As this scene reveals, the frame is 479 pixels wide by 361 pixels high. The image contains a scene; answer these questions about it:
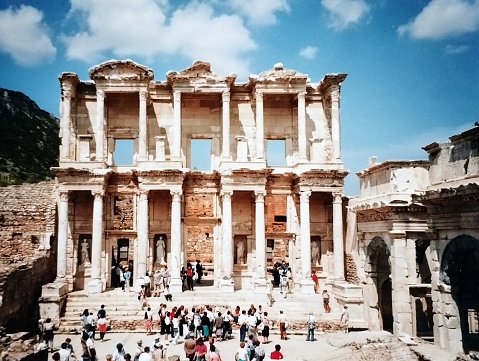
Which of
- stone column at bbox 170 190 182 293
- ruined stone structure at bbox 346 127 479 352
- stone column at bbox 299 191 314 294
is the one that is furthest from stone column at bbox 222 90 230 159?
ruined stone structure at bbox 346 127 479 352

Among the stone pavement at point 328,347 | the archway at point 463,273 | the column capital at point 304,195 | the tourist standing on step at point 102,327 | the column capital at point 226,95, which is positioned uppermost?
the column capital at point 226,95

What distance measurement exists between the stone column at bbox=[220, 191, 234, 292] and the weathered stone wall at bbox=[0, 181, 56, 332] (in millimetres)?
7987

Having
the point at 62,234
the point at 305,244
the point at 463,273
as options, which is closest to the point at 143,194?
the point at 62,234

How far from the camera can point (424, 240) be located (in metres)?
17.5

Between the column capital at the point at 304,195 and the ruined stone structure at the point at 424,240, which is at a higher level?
the column capital at the point at 304,195

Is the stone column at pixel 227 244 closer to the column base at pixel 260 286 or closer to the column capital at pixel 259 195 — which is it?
the column base at pixel 260 286

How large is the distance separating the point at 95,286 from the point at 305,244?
9.64m

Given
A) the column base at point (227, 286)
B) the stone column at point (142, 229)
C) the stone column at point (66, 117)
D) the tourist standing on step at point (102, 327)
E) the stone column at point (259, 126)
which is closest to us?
the tourist standing on step at point (102, 327)

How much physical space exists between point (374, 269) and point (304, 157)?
6.20 metres

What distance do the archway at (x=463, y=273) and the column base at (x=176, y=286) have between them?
10884mm

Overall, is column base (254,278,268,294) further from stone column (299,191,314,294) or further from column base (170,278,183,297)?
column base (170,278,183,297)

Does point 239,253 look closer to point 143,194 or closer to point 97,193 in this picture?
point 143,194

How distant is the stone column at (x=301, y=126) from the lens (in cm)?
2189

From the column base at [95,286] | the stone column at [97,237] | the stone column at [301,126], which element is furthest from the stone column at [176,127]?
the column base at [95,286]
